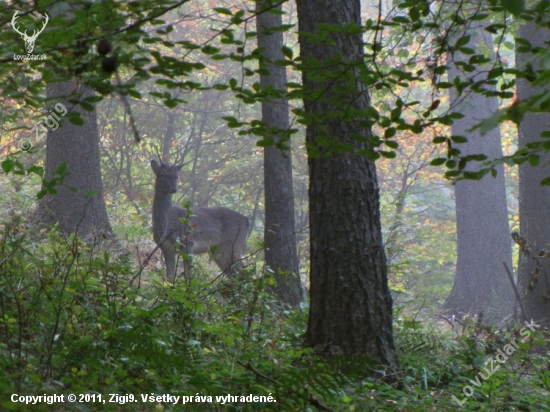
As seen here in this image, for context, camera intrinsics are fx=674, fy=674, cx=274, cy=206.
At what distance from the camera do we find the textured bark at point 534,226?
9.09 meters

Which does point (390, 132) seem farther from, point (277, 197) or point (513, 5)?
point (277, 197)

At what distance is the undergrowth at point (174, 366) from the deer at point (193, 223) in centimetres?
733

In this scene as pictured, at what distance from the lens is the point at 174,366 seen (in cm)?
335

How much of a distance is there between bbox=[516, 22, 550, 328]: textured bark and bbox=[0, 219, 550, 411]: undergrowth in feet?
12.6

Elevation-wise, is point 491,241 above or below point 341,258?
above

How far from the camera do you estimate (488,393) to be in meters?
4.34

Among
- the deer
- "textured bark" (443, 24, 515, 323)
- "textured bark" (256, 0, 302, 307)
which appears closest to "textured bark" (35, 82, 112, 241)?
the deer

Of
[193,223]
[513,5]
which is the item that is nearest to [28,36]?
[513,5]

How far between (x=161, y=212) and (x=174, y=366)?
9741 mm

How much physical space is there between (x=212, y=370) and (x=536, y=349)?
20.7ft

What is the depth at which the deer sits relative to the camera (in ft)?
42.1

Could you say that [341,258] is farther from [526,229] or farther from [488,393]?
[526,229]

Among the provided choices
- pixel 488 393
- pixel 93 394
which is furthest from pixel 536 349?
pixel 93 394
